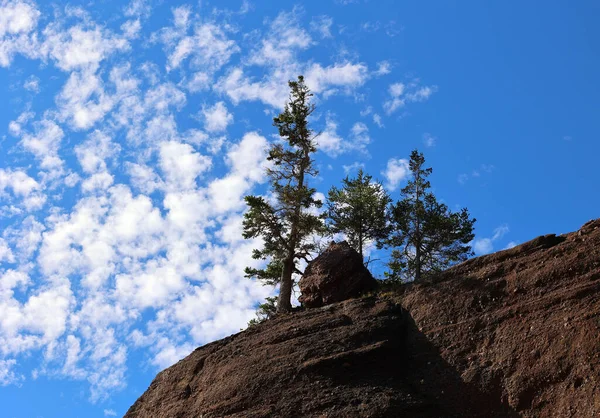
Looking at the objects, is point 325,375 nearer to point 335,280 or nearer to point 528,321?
point 335,280

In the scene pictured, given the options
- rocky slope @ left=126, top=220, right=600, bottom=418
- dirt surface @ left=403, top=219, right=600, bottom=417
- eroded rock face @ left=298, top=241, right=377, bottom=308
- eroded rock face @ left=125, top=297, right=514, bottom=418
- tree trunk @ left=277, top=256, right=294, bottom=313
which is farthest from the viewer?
→ tree trunk @ left=277, top=256, right=294, bottom=313

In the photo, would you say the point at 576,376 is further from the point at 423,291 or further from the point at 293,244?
the point at 293,244

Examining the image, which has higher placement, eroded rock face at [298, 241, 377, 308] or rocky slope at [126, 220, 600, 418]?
eroded rock face at [298, 241, 377, 308]

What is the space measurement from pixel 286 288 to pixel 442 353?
11068mm

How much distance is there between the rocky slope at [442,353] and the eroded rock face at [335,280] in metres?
1.63

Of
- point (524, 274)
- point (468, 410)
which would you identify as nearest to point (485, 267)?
point (524, 274)

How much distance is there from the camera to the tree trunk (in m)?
29.9

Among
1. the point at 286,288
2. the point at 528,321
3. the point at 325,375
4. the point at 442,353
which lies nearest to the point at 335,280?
the point at 286,288

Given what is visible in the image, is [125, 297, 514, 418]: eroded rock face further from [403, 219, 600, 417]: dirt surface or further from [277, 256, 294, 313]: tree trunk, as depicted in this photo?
[277, 256, 294, 313]: tree trunk

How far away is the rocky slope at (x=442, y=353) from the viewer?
18.0 metres

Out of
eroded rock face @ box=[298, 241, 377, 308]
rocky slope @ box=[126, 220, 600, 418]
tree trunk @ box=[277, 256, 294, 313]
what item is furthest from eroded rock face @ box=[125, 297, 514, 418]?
tree trunk @ box=[277, 256, 294, 313]

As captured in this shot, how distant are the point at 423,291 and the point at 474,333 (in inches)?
134

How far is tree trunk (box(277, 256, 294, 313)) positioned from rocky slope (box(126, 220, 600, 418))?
4417mm

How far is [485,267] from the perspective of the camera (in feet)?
74.3
